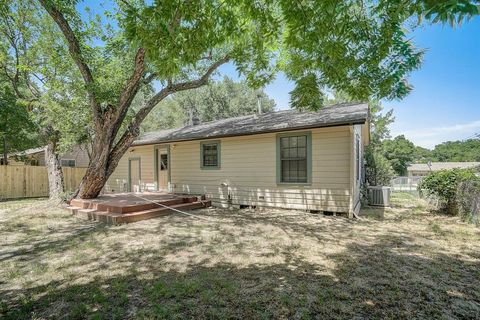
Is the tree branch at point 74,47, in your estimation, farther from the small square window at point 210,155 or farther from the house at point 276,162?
the small square window at point 210,155

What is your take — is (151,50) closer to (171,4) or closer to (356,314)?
(171,4)

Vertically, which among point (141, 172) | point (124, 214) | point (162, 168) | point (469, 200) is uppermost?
point (162, 168)

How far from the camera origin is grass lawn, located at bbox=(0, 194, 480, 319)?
2797 mm

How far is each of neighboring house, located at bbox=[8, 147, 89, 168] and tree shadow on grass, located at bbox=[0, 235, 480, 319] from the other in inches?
602

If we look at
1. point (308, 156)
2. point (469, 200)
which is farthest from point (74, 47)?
point (469, 200)

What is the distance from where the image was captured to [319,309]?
2.74m

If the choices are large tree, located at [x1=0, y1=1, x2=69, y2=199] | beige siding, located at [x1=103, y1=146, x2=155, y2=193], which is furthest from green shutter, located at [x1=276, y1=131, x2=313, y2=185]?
large tree, located at [x1=0, y1=1, x2=69, y2=199]

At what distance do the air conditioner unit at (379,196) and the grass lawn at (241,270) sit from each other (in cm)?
311

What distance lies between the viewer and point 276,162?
29.0ft

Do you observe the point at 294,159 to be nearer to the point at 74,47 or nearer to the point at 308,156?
the point at 308,156

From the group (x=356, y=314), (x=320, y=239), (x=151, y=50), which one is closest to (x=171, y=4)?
(x=151, y=50)

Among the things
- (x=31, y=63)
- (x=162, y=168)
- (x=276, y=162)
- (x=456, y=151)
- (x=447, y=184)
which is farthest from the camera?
(x=456, y=151)

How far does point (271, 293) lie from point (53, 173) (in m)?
12.4

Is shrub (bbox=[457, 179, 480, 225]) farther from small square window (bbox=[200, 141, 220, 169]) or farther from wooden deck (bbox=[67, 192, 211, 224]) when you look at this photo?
wooden deck (bbox=[67, 192, 211, 224])
